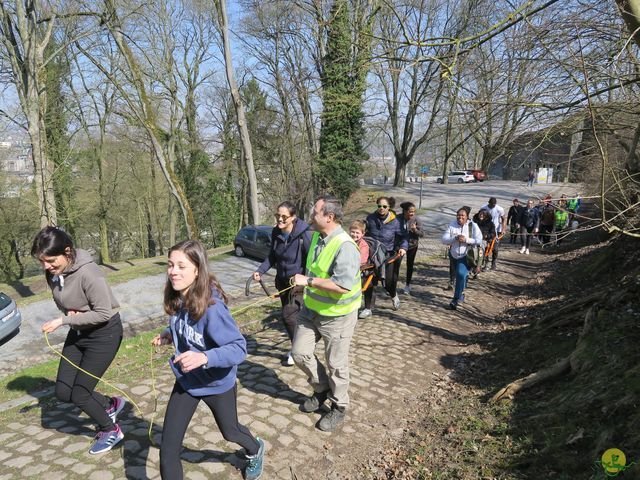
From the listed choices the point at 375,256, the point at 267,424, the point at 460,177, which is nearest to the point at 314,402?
the point at 267,424

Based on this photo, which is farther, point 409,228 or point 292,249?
point 409,228

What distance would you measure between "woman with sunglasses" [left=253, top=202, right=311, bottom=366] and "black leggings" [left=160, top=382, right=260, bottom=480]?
190cm

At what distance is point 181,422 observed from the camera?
8.78 feet

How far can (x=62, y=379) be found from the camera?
3447 mm

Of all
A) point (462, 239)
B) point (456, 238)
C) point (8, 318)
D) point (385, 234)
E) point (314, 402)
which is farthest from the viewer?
point (8, 318)

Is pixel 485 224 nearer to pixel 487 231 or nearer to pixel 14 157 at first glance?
pixel 487 231

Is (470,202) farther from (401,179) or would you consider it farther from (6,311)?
(6,311)

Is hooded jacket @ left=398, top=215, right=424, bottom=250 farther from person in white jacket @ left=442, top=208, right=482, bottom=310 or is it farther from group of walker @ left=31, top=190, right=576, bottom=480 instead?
group of walker @ left=31, top=190, right=576, bottom=480

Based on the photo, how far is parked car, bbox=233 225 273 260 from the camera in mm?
16938

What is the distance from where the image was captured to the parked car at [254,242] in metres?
16.9

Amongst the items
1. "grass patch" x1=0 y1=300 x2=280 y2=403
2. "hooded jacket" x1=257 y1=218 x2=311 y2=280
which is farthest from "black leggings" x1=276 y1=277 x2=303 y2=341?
"grass patch" x1=0 y1=300 x2=280 y2=403

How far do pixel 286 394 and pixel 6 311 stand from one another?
8.21 meters

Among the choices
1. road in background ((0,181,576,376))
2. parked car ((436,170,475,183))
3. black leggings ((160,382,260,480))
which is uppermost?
parked car ((436,170,475,183))

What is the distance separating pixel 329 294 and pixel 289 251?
1.36 m
